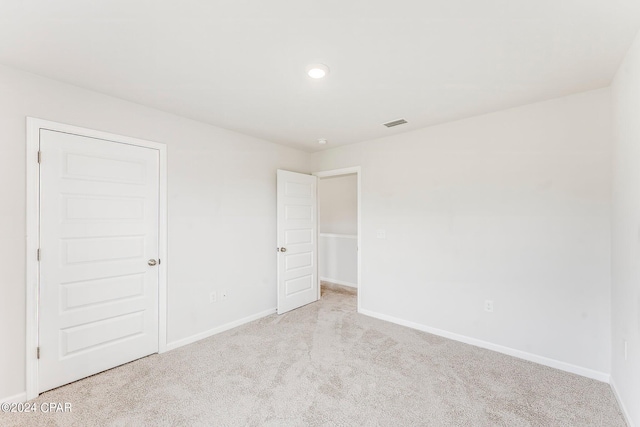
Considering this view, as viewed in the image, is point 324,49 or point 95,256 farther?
point 95,256

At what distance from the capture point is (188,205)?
3039 mm

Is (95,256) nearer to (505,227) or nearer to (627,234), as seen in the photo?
(505,227)

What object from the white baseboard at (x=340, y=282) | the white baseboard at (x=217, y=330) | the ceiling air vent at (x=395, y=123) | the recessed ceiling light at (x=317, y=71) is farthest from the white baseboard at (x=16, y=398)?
the white baseboard at (x=340, y=282)

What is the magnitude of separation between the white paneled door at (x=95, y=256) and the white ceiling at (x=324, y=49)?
0.60 m

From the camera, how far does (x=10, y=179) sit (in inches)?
79.8

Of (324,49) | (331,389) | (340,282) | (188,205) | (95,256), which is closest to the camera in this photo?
(324,49)

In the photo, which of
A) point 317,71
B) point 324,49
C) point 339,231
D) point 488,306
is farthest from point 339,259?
point 324,49

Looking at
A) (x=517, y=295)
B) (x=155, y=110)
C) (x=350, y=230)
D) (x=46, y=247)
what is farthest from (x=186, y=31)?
(x=350, y=230)

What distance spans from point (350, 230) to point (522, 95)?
3863 millimetres

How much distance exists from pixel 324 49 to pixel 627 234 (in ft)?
7.60

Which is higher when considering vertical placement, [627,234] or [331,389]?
[627,234]

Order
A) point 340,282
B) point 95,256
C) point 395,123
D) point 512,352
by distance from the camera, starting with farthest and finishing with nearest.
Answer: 1. point 340,282
2. point 395,123
3. point 512,352
4. point 95,256

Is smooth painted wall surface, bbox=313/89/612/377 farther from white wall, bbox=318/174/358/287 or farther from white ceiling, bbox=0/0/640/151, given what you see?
white wall, bbox=318/174/358/287

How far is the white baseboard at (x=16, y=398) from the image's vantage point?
2.00 m
